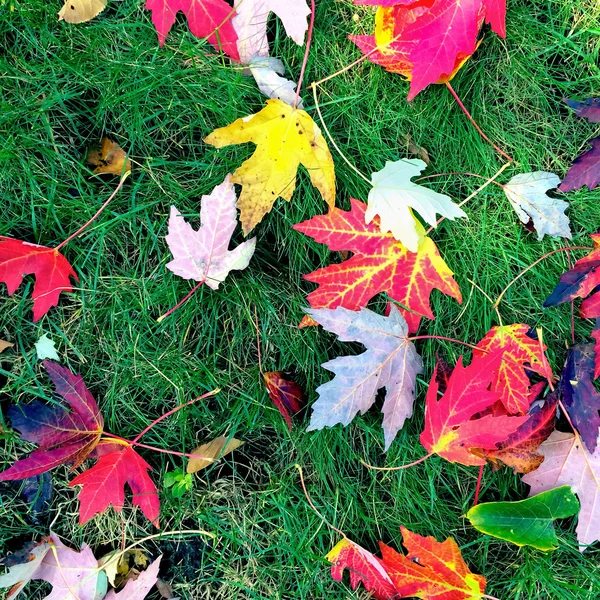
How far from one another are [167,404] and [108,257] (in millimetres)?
474

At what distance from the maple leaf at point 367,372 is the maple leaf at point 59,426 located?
0.64 metres

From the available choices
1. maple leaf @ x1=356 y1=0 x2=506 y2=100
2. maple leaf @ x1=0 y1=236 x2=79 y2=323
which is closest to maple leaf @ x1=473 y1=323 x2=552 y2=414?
maple leaf @ x1=356 y1=0 x2=506 y2=100

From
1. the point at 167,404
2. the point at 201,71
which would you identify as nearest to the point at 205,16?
the point at 201,71

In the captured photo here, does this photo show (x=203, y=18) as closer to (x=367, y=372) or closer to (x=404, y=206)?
(x=404, y=206)

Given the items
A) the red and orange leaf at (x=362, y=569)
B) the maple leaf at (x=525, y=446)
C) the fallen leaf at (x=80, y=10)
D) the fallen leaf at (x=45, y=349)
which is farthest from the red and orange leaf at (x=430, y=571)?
the fallen leaf at (x=80, y=10)

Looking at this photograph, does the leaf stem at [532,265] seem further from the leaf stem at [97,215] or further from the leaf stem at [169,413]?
the leaf stem at [97,215]

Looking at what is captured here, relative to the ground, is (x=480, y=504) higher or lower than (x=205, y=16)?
lower

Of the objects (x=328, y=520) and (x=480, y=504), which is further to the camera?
(x=328, y=520)

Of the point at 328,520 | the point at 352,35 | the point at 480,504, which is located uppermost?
the point at 352,35

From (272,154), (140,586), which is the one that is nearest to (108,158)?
(272,154)

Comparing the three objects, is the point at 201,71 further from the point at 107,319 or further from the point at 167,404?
the point at 167,404

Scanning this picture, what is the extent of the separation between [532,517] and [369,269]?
822 mm

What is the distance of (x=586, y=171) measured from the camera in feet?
5.39

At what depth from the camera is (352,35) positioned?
1.53m
